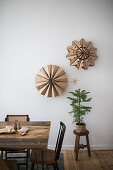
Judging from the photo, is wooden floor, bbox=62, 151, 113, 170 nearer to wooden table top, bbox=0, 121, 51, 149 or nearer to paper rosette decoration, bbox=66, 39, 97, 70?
wooden table top, bbox=0, 121, 51, 149

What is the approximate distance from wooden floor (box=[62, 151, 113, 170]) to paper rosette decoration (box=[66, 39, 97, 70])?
1.69 m

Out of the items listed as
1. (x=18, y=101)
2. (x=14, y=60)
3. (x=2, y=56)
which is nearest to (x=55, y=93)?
(x=18, y=101)

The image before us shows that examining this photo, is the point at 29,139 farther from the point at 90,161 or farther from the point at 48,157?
the point at 90,161

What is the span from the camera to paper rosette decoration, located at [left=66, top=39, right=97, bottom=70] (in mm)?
3326

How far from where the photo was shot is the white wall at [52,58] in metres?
3.40

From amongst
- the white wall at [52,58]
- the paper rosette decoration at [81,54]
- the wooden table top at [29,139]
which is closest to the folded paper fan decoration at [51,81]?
the white wall at [52,58]

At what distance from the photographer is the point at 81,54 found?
3.34 metres

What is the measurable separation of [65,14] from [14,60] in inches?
55.9

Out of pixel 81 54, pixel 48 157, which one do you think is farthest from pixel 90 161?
pixel 81 54

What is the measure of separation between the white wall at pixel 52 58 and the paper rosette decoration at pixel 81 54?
5.0 inches

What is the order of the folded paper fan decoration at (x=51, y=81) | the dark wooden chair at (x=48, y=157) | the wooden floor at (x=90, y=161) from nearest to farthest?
the dark wooden chair at (x=48, y=157), the wooden floor at (x=90, y=161), the folded paper fan decoration at (x=51, y=81)

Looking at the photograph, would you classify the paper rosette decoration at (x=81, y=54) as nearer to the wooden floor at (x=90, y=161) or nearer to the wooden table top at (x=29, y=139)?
the wooden table top at (x=29, y=139)

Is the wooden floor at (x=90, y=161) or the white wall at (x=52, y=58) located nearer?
the wooden floor at (x=90, y=161)

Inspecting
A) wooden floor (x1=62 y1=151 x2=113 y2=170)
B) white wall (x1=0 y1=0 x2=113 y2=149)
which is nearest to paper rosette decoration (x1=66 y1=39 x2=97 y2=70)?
white wall (x1=0 y1=0 x2=113 y2=149)
